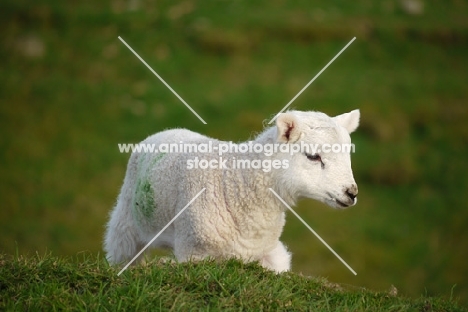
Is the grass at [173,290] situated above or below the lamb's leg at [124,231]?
above

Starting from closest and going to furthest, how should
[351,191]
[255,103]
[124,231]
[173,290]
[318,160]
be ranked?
[173,290]
[351,191]
[318,160]
[124,231]
[255,103]

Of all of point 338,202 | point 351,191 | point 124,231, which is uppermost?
point 351,191

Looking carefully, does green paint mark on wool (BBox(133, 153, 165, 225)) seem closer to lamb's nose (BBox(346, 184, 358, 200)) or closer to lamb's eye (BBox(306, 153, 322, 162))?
lamb's eye (BBox(306, 153, 322, 162))

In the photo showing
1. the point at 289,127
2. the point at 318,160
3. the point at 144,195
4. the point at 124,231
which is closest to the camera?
the point at 318,160

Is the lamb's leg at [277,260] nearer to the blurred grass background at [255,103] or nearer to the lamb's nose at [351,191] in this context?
the lamb's nose at [351,191]

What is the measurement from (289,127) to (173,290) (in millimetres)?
2211

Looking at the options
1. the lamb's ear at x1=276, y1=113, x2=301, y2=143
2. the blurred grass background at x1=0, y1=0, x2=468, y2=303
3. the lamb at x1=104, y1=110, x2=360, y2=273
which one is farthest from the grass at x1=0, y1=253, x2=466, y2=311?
the blurred grass background at x1=0, y1=0, x2=468, y2=303

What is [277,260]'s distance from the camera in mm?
9930

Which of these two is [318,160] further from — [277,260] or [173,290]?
[173,290]

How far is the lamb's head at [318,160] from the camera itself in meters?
8.98

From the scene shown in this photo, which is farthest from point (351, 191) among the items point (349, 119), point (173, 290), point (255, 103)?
point (255, 103)

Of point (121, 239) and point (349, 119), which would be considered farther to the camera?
point (121, 239)

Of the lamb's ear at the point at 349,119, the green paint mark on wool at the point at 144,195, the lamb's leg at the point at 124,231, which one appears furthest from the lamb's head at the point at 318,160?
the lamb's leg at the point at 124,231

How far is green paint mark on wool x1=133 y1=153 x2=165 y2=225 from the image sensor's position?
1030 centimetres
